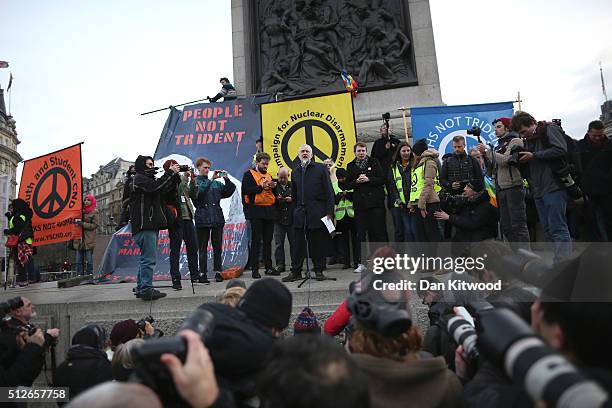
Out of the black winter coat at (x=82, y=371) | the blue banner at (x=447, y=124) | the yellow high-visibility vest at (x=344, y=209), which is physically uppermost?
the blue banner at (x=447, y=124)

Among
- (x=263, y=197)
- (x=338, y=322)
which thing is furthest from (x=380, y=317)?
(x=263, y=197)

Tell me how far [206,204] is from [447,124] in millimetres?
4988

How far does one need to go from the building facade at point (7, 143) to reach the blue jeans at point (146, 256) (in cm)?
5675

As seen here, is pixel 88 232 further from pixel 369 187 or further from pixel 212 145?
pixel 369 187

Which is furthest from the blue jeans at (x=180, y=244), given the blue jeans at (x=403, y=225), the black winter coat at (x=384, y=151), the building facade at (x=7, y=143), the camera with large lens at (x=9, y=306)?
the building facade at (x=7, y=143)

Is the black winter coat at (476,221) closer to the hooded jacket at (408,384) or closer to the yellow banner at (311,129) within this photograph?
the yellow banner at (311,129)

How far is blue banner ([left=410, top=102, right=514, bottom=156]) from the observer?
8.27 meters

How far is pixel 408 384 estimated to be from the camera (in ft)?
5.33

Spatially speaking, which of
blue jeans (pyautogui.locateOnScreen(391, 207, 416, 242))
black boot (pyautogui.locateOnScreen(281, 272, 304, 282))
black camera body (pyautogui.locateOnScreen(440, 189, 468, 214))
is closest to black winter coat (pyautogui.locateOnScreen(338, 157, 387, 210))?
blue jeans (pyautogui.locateOnScreen(391, 207, 416, 242))

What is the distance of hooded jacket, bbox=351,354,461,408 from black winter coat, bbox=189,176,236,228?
5.31 meters

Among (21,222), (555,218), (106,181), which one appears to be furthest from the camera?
(106,181)

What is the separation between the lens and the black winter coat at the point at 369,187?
653 cm

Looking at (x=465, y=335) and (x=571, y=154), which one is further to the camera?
(x=571, y=154)

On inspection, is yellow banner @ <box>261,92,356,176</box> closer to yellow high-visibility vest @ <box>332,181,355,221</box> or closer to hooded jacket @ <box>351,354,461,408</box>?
yellow high-visibility vest @ <box>332,181,355,221</box>
